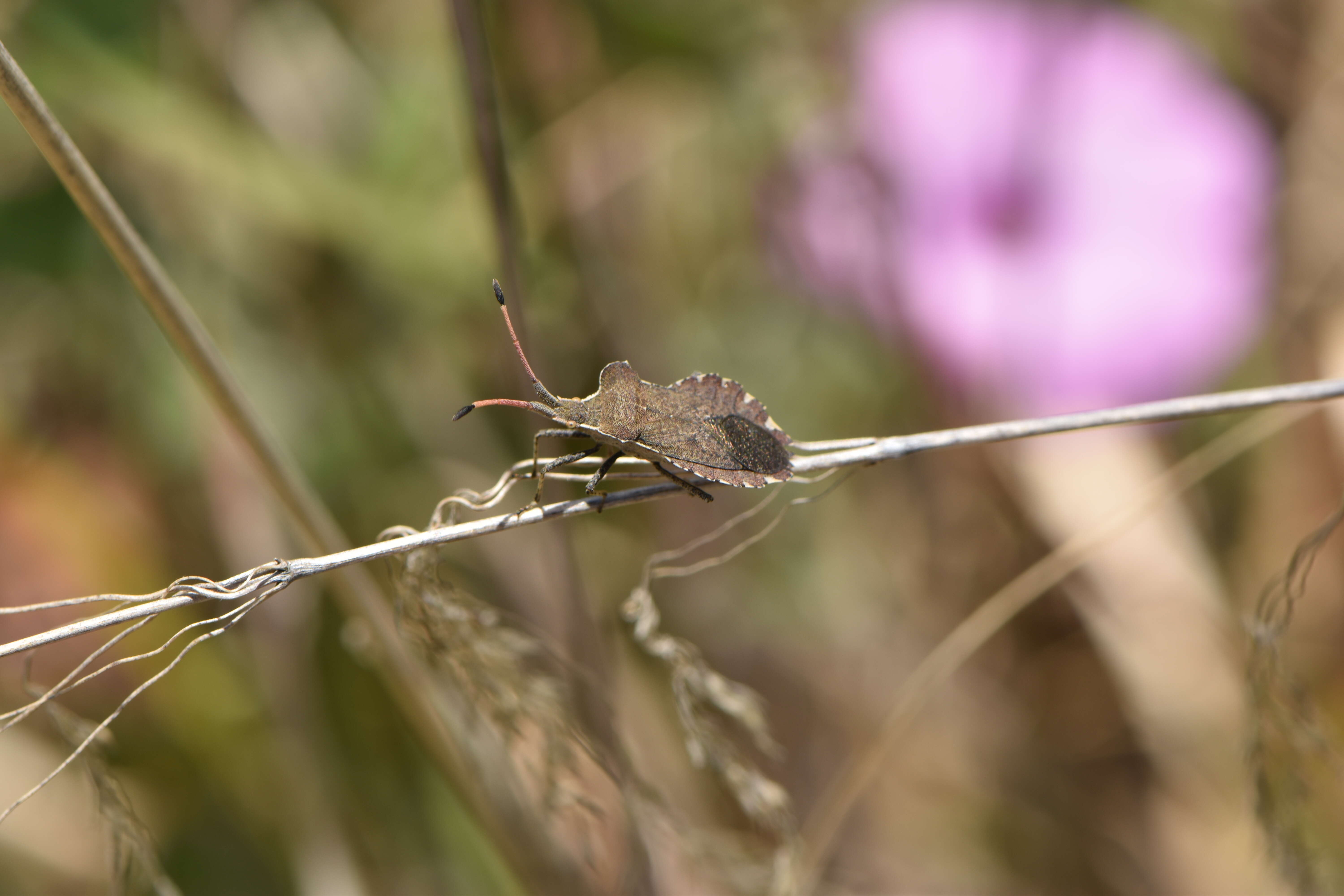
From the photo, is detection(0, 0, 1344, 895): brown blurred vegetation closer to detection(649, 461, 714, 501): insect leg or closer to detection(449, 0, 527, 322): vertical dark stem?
detection(449, 0, 527, 322): vertical dark stem

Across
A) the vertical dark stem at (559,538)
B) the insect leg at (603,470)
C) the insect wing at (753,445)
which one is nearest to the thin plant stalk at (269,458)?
the vertical dark stem at (559,538)

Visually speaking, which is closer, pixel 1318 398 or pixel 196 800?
pixel 1318 398

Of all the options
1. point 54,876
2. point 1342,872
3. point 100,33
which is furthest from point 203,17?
point 1342,872

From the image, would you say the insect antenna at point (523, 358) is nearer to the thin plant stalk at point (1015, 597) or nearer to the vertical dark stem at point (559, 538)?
the vertical dark stem at point (559, 538)

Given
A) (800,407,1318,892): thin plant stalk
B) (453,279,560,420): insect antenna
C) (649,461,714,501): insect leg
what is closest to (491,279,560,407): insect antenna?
(453,279,560,420): insect antenna

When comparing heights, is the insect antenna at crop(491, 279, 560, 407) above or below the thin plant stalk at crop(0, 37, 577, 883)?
above

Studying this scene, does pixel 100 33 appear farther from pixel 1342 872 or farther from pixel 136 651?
pixel 1342 872
